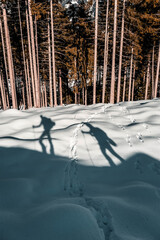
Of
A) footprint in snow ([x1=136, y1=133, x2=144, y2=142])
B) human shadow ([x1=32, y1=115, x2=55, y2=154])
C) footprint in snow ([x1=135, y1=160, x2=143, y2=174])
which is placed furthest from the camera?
footprint in snow ([x1=136, y1=133, x2=144, y2=142])

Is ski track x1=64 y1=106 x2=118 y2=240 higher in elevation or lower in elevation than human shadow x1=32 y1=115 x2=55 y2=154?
lower

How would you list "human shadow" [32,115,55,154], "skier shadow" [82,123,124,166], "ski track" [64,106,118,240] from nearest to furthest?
1. "ski track" [64,106,118,240]
2. "skier shadow" [82,123,124,166]
3. "human shadow" [32,115,55,154]

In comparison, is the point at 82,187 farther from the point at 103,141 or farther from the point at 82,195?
the point at 103,141

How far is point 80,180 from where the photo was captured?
397 cm

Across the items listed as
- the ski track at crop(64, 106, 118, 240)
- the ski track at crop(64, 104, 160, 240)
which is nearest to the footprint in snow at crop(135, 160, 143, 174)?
the ski track at crop(64, 104, 160, 240)

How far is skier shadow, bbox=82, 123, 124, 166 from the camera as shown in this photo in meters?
5.06

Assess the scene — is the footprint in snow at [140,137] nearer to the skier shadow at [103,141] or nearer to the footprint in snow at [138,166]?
the skier shadow at [103,141]

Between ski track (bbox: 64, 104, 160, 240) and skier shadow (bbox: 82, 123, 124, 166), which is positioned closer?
ski track (bbox: 64, 104, 160, 240)

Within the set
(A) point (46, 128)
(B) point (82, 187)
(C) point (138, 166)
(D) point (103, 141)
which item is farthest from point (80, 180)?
(A) point (46, 128)

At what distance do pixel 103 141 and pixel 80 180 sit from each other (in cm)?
224

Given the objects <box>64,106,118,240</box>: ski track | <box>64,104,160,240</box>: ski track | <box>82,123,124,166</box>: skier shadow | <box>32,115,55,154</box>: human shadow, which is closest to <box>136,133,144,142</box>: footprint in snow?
<box>64,104,160,240</box>: ski track

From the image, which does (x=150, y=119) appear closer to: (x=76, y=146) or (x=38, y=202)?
(x=76, y=146)

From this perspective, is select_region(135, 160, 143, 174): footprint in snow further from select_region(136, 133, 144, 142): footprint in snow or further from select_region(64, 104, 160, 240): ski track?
select_region(136, 133, 144, 142): footprint in snow

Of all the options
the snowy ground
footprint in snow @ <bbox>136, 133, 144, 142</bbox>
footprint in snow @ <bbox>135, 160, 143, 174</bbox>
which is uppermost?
footprint in snow @ <bbox>136, 133, 144, 142</bbox>
